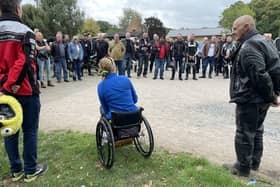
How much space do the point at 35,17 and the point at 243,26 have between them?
21552 millimetres

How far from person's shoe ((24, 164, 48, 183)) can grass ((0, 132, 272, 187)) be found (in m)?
0.07

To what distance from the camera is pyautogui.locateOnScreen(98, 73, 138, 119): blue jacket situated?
3336mm

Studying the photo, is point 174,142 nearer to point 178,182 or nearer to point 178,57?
point 178,182

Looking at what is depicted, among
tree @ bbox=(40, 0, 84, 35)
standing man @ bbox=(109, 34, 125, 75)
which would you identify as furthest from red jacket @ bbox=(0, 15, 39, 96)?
tree @ bbox=(40, 0, 84, 35)

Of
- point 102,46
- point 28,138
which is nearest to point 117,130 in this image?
point 28,138

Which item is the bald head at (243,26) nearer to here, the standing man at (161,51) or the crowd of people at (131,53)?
the crowd of people at (131,53)

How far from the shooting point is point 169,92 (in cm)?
854

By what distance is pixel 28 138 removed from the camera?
9.72ft

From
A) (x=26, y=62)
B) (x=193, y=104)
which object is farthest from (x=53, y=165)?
(x=193, y=104)

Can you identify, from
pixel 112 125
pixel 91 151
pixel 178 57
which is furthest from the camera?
pixel 178 57

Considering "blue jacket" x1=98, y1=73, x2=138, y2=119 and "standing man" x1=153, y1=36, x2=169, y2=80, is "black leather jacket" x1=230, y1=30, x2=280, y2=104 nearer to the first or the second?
"blue jacket" x1=98, y1=73, x2=138, y2=119

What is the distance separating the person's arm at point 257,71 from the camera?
9.20 feet

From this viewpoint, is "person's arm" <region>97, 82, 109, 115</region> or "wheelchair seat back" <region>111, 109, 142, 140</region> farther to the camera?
"person's arm" <region>97, 82, 109, 115</region>

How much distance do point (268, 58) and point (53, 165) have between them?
9.96 ft
